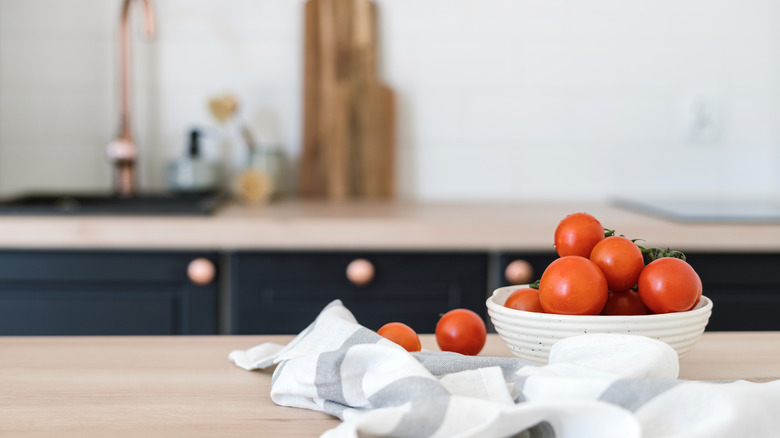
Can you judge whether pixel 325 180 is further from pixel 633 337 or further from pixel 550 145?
pixel 633 337

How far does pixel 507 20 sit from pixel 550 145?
1.24 ft

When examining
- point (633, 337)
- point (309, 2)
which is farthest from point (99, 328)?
point (633, 337)

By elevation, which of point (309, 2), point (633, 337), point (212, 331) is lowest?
point (212, 331)

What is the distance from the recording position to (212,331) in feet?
5.97

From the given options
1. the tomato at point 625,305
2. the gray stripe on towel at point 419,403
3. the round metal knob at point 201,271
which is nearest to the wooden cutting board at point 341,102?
the round metal knob at point 201,271

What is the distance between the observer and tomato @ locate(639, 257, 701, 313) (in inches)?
30.8

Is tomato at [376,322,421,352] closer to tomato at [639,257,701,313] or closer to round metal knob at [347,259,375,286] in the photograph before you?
tomato at [639,257,701,313]

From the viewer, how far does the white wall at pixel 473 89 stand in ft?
7.65

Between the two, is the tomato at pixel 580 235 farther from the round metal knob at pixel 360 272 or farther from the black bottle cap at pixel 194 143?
the black bottle cap at pixel 194 143

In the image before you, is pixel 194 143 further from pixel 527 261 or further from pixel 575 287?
pixel 575 287

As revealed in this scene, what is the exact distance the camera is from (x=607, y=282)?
822mm

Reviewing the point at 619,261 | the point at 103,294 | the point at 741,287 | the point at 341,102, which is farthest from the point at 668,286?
the point at 341,102

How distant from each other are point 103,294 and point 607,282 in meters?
1.29

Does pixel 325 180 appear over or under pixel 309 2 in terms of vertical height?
under
